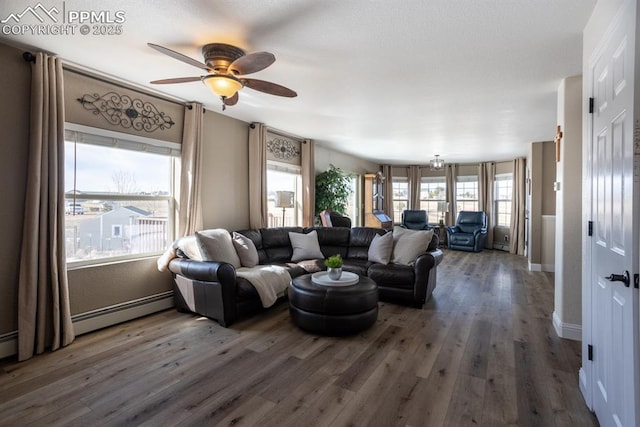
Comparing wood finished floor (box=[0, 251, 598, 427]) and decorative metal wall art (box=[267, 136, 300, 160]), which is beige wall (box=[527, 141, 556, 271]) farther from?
decorative metal wall art (box=[267, 136, 300, 160])

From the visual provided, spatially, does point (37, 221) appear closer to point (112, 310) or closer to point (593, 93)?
point (112, 310)

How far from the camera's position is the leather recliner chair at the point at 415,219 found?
8.82 metres

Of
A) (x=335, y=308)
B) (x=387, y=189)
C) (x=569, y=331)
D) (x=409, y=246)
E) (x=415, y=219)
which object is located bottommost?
(x=569, y=331)

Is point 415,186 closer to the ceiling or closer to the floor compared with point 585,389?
closer to the ceiling

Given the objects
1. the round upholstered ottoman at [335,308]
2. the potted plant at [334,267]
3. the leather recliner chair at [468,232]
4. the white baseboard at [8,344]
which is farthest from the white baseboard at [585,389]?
the leather recliner chair at [468,232]

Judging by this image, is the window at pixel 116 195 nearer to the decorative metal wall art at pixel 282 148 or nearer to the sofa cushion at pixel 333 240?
the decorative metal wall art at pixel 282 148

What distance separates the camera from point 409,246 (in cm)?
425

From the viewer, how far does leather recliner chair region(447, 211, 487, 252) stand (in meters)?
7.95

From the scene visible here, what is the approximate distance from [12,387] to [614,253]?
3746 mm

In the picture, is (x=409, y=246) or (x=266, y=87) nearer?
(x=266, y=87)

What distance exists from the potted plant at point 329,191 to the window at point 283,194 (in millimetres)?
527

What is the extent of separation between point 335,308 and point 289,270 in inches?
47.9

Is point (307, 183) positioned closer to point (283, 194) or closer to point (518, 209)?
point (283, 194)

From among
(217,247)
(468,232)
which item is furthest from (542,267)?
(217,247)
